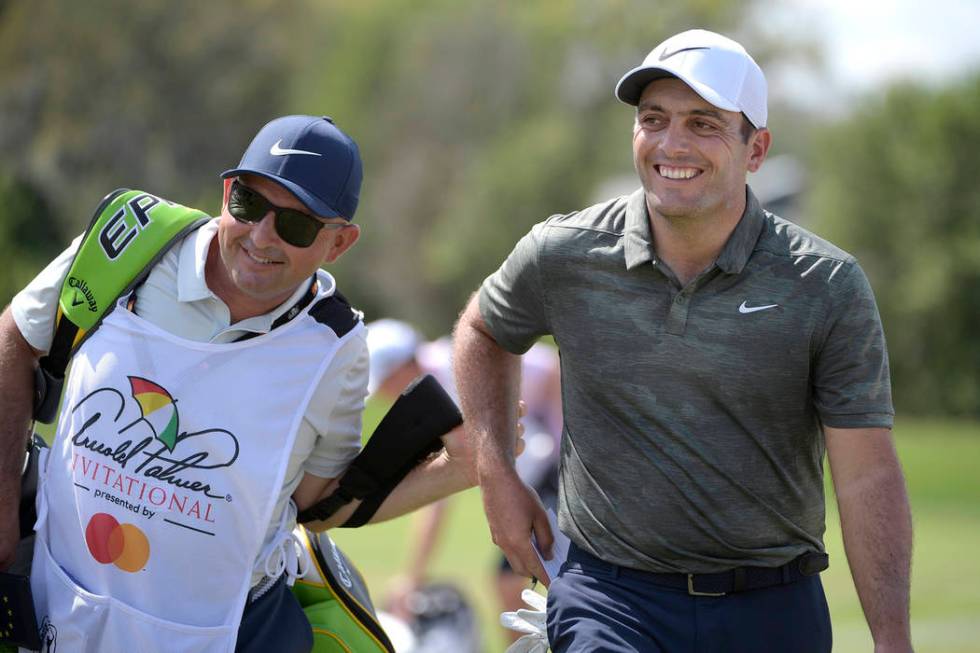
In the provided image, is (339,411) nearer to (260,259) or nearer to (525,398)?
(260,259)

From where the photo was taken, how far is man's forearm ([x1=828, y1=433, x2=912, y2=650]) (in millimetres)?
3678

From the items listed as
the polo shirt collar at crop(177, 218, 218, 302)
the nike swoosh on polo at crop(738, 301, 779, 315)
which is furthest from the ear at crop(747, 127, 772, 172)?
the polo shirt collar at crop(177, 218, 218, 302)

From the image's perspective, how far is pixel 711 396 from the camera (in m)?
3.91

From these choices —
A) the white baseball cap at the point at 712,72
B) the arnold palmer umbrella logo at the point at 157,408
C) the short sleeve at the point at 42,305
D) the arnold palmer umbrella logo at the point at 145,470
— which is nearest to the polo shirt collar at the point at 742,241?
the white baseball cap at the point at 712,72

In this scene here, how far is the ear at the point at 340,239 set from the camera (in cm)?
444

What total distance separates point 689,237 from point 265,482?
146 centimetres

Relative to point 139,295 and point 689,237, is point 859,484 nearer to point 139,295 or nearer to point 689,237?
point 689,237

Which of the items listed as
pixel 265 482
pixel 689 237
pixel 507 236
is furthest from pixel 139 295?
pixel 507 236

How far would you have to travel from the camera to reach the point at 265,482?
421 cm

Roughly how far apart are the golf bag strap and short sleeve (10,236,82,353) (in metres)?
1.03

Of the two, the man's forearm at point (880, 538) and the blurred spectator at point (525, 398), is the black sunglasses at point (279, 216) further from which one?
the blurred spectator at point (525, 398)

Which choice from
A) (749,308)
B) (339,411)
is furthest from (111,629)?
(749,308)

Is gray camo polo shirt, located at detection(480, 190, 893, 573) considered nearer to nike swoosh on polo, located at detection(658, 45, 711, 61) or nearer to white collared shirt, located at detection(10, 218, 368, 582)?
Result: nike swoosh on polo, located at detection(658, 45, 711, 61)

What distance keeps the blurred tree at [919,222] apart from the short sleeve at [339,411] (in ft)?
111
